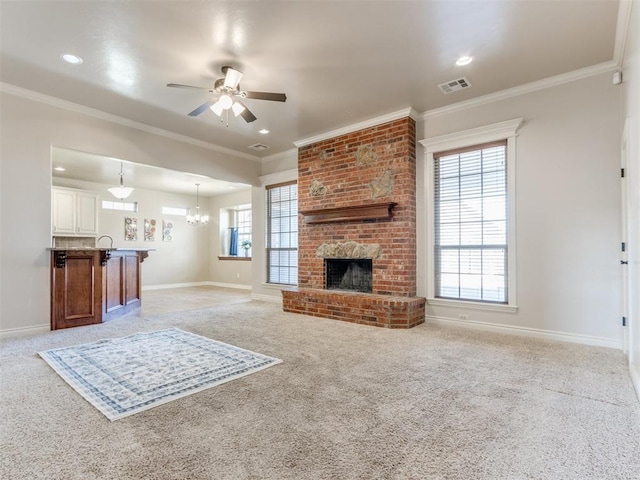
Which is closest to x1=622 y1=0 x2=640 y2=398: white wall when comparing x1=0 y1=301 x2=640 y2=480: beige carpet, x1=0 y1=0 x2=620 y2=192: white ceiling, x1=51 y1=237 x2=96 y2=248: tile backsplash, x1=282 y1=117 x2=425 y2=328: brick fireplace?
x1=0 y1=301 x2=640 y2=480: beige carpet

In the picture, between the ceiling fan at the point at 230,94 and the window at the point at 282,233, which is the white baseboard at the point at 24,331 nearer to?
the ceiling fan at the point at 230,94

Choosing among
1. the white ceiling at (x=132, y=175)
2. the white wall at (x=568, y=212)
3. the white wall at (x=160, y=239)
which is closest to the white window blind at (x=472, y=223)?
the white wall at (x=568, y=212)

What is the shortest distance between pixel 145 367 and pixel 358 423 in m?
1.99

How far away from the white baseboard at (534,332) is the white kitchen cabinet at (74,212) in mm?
7862

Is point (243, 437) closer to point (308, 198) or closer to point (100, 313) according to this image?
point (100, 313)

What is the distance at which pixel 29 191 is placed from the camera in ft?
13.8

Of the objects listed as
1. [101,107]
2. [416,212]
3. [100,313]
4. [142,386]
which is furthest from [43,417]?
[416,212]

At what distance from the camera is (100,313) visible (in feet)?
15.9

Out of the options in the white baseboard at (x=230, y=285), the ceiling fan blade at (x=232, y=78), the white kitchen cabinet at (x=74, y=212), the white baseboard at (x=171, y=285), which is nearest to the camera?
the ceiling fan blade at (x=232, y=78)

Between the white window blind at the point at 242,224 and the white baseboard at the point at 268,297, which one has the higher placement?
the white window blind at the point at 242,224

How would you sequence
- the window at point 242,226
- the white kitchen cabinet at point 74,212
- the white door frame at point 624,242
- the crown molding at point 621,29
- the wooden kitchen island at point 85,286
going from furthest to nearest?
the window at point 242,226, the white kitchen cabinet at point 74,212, the wooden kitchen island at point 85,286, the white door frame at point 624,242, the crown molding at point 621,29

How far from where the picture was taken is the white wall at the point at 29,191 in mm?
4012

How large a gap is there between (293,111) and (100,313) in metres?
4.00

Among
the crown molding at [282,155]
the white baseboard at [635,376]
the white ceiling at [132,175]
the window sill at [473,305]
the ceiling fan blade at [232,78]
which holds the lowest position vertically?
the white baseboard at [635,376]
